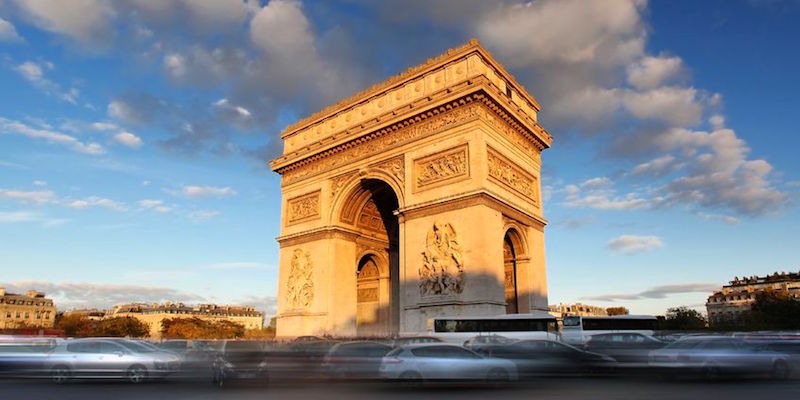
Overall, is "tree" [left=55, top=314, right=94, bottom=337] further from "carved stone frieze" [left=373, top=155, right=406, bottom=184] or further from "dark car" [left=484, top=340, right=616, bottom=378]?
"dark car" [left=484, top=340, right=616, bottom=378]

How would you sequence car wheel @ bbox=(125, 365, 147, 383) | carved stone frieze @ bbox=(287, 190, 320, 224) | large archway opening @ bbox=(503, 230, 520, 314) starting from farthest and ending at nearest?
carved stone frieze @ bbox=(287, 190, 320, 224)
large archway opening @ bbox=(503, 230, 520, 314)
car wheel @ bbox=(125, 365, 147, 383)

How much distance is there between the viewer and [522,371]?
39.4 ft

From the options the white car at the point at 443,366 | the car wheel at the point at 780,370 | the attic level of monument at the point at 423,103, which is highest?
the attic level of monument at the point at 423,103

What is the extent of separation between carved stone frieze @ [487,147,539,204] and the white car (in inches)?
481

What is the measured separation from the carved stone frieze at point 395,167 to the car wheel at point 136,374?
47.2ft

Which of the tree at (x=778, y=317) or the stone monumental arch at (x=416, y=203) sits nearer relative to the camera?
the stone monumental arch at (x=416, y=203)

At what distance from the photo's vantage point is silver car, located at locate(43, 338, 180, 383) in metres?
11.3

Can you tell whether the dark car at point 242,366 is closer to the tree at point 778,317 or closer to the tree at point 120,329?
the tree at point 778,317

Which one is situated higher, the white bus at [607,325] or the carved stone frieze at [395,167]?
the carved stone frieze at [395,167]

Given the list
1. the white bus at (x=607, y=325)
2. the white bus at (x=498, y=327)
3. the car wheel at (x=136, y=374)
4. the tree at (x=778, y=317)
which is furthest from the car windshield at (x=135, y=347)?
the tree at (x=778, y=317)

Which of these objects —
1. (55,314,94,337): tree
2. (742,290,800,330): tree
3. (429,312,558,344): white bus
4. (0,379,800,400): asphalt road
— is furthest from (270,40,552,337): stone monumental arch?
(55,314,94,337): tree

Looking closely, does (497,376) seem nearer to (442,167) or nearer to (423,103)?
(442,167)

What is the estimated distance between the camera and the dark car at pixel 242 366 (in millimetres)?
10961

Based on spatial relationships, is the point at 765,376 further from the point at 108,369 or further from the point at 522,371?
the point at 108,369
